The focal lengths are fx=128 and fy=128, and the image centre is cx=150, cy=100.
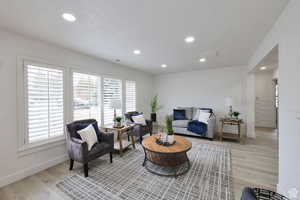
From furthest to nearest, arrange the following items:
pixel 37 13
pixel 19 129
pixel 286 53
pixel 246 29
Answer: pixel 19 129 → pixel 246 29 → pixel 37 13 → pixel 286 53

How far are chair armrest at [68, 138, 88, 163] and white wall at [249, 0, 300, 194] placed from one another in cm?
286

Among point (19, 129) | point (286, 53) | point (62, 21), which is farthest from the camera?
point (19, 129)

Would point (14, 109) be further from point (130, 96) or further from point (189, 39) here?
point (189, 39)

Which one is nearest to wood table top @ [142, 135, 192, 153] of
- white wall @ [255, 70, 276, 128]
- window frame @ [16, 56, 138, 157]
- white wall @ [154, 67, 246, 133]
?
window frame @ [16, 56, 138, 157]

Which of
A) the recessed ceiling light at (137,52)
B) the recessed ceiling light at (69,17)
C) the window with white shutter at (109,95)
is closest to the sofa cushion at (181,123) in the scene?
the window with white shutter at (109,95)

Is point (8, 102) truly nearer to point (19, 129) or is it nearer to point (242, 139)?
point (19, 129)

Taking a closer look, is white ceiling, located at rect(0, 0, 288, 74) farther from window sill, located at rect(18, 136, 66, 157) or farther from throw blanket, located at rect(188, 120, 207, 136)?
throw blanket, located at rect(188, 120, 207, 136)

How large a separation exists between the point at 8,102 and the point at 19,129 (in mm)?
497

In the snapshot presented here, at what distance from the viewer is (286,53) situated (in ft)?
5.18

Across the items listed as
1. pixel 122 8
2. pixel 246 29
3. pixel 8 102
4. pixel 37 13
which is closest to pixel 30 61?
pixel 8 102

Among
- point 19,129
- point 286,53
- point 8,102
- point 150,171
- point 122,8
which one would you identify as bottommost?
point 150,171

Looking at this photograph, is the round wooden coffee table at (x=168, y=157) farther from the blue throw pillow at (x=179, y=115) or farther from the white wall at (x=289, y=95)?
the blue throw pillow at (x=179, y=115)

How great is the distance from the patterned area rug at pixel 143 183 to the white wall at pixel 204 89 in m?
2.59

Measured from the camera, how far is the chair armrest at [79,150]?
224 centimetres
